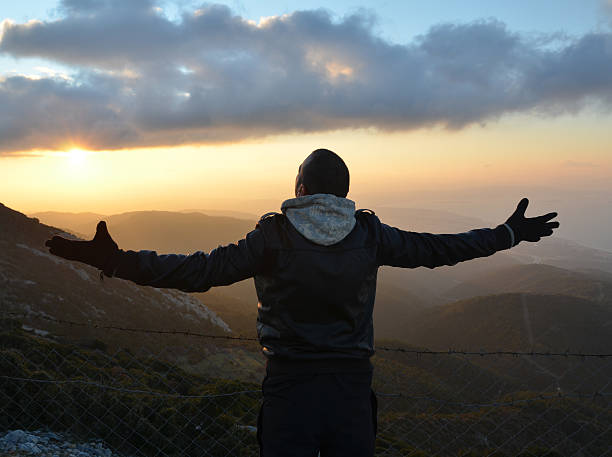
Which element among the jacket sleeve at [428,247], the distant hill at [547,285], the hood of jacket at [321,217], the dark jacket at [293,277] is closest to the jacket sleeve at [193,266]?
the dark jacket at [293,277]

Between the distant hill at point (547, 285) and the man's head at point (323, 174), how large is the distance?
144543 mm

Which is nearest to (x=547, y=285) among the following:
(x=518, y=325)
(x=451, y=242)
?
(x=518, y=325)

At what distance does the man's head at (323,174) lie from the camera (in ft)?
9.76

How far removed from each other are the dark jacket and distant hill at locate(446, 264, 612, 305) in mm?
144526

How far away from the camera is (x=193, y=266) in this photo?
279 cm

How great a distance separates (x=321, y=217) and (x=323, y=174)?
0.33m

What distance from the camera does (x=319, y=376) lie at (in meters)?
2.80

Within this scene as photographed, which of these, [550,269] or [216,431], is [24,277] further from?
[550,269]

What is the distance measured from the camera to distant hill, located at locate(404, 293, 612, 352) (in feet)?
299

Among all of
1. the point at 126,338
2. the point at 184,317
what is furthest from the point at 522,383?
the point at 126,338

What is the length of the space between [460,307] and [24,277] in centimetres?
10085

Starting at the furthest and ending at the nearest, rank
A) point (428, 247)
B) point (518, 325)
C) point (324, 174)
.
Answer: point (518, 325), point (428, 247), point (324, 174)

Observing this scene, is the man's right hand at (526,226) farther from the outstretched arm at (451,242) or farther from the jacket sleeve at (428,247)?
the jacket sleeve at (428,247)

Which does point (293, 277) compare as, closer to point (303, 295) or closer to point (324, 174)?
point (303, 295)
